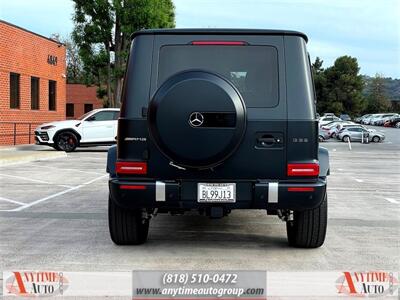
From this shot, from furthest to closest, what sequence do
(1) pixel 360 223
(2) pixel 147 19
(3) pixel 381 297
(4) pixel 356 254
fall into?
(2) pixel 147 19, (1) pixel 360 223, (4) pixel 356 254, (3) pixel 381 297

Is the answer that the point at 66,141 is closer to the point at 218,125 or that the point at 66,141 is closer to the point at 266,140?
the point at 266,140

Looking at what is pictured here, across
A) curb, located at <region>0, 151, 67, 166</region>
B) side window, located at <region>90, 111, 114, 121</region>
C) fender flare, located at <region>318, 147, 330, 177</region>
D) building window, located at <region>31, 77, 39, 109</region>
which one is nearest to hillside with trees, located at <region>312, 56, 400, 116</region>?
building window, located at <region>31, 77, 39, 109</region>

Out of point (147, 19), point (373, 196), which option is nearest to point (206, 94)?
point (373, 196)

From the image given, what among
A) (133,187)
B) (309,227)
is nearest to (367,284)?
(309,227)

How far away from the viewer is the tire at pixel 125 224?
6086 mm

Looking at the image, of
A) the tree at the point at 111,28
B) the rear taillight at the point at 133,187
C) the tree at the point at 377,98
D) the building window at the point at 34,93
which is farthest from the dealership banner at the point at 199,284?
the tree at the point at 377,98

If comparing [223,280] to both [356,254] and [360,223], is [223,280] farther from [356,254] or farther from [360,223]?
[360,223]

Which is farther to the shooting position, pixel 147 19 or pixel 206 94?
pixel 147 19

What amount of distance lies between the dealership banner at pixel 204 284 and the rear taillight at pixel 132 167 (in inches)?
37.9

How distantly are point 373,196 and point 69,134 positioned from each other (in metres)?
13.7

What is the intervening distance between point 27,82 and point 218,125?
22.4 m

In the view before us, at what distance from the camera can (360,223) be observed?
8109 millimetres

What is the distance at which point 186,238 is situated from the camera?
686 cm

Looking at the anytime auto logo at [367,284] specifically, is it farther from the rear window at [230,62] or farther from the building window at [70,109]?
the building window at [70,109]
